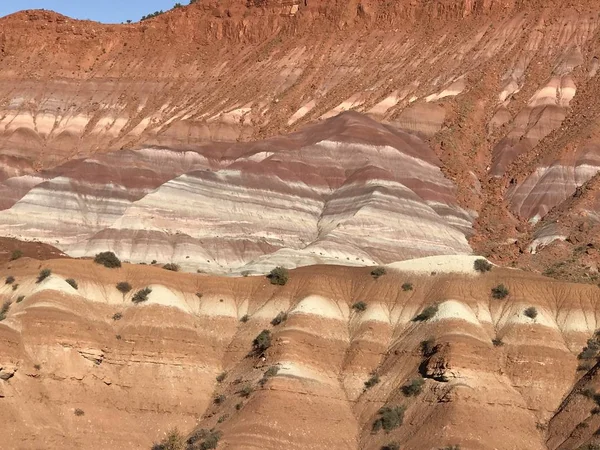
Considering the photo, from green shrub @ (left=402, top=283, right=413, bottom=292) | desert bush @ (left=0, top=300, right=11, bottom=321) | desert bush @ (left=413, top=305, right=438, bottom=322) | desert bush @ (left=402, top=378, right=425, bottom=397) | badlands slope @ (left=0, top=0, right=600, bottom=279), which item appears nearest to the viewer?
desert bush @ (left=402, top=378, right=425, bottom=397)

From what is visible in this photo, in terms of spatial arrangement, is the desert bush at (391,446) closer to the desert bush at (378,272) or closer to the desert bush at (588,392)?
the desert bush at (588,392)

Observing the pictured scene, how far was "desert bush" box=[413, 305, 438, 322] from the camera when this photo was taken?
5941 centimetres

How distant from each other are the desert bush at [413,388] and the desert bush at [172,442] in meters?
10.3

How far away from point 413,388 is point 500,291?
1054 centimetres

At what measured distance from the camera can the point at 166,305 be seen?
6062 cm

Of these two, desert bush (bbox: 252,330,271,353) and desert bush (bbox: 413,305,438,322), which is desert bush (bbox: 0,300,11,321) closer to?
desert bush (bbox: 252,330,271,353)

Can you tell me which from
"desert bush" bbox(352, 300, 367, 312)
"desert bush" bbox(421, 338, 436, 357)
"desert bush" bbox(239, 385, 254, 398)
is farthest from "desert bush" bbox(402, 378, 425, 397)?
"desert bush" bbox(352, 300, 367, 312)

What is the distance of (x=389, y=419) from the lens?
2068 inches

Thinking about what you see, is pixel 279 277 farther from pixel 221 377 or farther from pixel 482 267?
pixel 482 267

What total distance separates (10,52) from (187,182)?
73517 mm

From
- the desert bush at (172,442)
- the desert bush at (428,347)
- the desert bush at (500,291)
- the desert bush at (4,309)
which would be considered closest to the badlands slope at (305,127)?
the desert bush at (500,291)

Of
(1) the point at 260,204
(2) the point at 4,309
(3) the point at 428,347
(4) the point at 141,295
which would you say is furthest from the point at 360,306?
Result: (1) the point at 260,204

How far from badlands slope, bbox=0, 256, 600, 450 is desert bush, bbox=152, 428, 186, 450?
1.55 feet

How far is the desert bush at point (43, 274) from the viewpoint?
2377 inches
